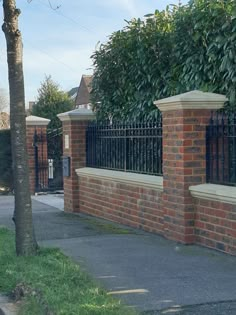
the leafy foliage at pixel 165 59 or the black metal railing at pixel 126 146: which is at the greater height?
the leafy foliage at pixel 165 59

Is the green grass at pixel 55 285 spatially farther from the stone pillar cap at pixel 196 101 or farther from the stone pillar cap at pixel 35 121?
the stone pillar cap at pixel 35 121

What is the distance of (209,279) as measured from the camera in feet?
21.2

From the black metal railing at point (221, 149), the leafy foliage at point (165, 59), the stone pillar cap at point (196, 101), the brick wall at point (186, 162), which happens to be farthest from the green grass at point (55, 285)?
the leafy foliage at point (165, 59)

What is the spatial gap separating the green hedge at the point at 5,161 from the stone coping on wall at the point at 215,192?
32.8 ft

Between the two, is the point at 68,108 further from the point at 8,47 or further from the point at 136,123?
the point at 8,47

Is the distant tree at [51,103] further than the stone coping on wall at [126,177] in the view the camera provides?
Yes

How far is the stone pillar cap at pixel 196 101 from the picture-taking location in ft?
27.0

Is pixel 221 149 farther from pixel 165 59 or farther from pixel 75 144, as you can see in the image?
pixel 75 144

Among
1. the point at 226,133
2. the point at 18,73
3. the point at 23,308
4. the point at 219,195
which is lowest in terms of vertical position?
the point at 23,308

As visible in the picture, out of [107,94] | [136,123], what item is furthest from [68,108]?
[136,123]

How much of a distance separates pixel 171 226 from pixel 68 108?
1319cm

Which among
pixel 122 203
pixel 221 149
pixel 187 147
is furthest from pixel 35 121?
pixel 221 149

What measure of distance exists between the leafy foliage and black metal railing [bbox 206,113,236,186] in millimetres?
506

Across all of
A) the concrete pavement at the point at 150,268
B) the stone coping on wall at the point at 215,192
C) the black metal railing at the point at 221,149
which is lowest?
the concrete pavement at the point at 150,268
